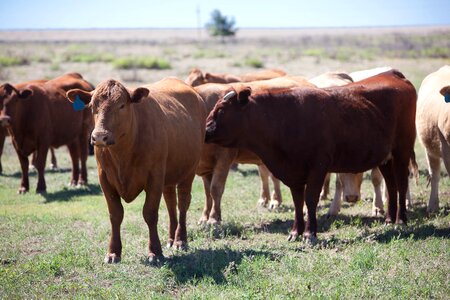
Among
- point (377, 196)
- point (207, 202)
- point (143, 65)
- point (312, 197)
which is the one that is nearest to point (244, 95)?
point (312, 197)

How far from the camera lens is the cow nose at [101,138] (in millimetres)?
7121

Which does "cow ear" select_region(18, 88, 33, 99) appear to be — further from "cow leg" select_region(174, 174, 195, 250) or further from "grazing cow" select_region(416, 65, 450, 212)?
"grazing cow" select_region(416, 65, 450, 212)

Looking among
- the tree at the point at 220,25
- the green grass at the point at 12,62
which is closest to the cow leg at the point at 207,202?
the green grass at the point at 12,62

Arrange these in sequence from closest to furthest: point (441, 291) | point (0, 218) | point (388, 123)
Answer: point (441, 291) → point (388, 123) → point (0, 218)

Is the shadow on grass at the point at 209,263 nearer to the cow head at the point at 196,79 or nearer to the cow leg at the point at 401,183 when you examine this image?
the cow leg at the point at 401,183

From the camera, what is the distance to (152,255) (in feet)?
25.6

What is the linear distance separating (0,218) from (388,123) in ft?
20.8

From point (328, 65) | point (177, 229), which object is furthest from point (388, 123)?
point (328, 65)

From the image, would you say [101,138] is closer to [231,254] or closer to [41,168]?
[231,254]

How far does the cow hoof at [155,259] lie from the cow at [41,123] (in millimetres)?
6823

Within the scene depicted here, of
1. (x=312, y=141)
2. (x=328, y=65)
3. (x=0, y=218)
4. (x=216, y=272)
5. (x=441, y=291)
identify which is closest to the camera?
(x=441, y=291)

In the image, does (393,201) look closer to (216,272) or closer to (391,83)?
(391,83)

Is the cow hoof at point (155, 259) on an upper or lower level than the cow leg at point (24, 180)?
upper

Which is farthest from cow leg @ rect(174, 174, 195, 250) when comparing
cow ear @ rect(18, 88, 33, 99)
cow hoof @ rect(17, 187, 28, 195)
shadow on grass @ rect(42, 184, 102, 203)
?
cow ear @ rect(18, 88, 33, 99)
